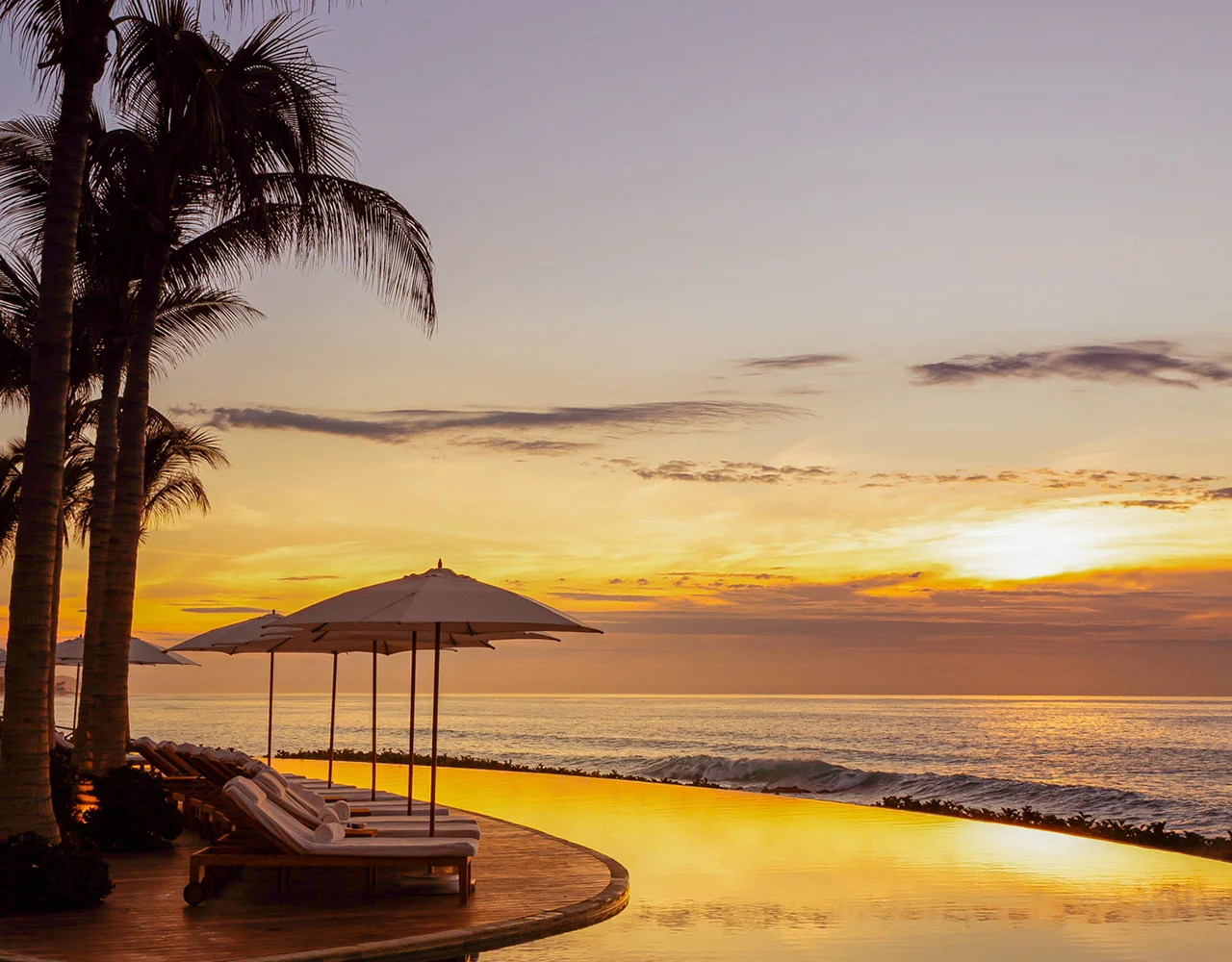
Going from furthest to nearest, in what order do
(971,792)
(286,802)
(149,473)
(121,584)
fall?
(971,792) → (149,473) → (121,584) → (286,802)

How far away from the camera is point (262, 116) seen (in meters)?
12.3

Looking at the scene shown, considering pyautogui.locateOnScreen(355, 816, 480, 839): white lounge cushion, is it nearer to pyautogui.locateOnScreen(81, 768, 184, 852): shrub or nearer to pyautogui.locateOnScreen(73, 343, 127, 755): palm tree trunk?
pyautogui.locateOnScreen(81, 768, 184, 852): shrub

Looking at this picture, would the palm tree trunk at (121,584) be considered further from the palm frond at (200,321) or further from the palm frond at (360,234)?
the palm frond at (200,321)

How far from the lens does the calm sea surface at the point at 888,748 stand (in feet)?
106

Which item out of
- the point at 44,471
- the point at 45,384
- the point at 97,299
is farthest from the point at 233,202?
the point at 44,471

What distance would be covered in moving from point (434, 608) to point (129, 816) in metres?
4.52

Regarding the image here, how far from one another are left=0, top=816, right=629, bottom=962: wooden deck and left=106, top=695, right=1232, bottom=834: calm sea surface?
66.8ft

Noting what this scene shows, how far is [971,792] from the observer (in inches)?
1261

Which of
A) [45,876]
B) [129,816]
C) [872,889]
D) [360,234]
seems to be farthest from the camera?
[360,234]

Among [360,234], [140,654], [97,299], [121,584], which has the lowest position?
[140,654]

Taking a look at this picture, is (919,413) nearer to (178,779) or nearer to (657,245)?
(657,245)

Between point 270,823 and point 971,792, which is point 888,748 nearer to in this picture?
point 971,792

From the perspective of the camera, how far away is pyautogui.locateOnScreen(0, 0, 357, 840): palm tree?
27.7ft

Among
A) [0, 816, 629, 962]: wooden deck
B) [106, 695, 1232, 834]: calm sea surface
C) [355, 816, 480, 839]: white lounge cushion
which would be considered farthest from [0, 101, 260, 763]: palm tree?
[106, 695, 1232, 834]: calm sea surface
